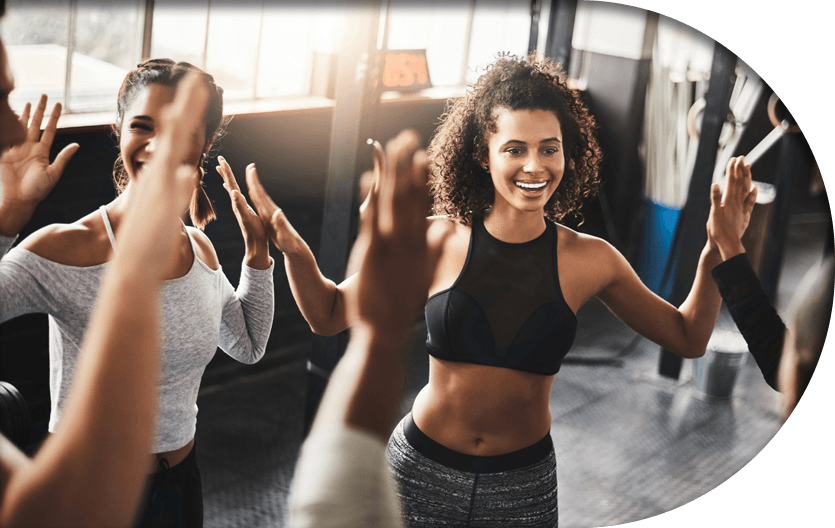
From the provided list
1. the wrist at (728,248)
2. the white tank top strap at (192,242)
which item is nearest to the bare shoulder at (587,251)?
the wrist at (728,248)

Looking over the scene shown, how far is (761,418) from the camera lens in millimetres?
1829

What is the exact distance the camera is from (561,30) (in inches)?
67.6

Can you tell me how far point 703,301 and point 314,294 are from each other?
777 mm

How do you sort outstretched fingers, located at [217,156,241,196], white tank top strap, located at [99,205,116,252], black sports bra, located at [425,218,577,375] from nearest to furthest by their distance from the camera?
white tank top strap, located at [99,205,116,252]
outstretched fingers, located at [217,156,241,196]
black sports bra, located at [425,218,577,375]

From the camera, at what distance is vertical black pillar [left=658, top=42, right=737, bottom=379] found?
1736 mm

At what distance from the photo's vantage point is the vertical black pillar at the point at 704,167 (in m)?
1.74

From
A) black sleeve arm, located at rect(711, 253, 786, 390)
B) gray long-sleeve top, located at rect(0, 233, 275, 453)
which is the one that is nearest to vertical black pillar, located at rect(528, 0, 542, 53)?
black sleeve arm, located at rect(711, 253, 786, 390)

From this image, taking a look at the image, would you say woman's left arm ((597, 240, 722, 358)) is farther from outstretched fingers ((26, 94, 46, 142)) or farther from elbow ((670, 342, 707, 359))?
outstretched fingers ((26, 94, 46, 142))

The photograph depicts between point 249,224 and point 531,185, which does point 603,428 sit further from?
point 249,224

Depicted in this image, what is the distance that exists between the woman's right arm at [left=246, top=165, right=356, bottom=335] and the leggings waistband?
9.4 inches

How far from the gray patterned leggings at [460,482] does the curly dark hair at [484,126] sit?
421 millimetres

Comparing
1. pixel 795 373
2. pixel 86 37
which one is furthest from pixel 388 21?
pixel 795 373

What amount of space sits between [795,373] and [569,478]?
0.55 m

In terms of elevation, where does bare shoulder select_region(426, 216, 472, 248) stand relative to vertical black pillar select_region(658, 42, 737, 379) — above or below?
below
